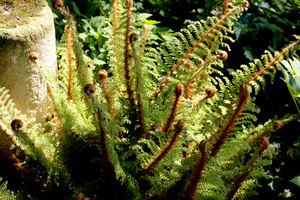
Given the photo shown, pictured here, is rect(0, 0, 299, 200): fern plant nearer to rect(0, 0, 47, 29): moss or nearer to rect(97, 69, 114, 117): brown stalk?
rect(97, 69, 114, 117): brown stalk

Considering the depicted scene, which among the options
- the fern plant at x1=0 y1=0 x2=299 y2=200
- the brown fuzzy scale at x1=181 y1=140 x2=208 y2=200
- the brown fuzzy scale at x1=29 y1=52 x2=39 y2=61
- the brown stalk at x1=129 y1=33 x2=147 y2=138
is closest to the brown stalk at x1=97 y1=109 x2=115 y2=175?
the fern plant at x1=0 y1=0 x2=299 y2=200

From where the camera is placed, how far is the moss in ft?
4.77

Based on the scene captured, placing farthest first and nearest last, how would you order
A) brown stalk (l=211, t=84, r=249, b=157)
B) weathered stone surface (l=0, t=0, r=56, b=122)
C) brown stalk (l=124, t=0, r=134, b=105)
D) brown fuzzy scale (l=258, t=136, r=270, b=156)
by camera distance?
brown stalk (l=124, t=0, r=134, b=105)
weathered stone surface (l=0, t=0, r=56, b=122)
brown fuzzy scale (l=258, t=136, r=270, b=156)
brown stalk (l=211, t=84, r=249, b=157)

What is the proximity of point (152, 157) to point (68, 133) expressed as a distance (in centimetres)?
49

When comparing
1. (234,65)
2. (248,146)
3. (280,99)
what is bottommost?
(280,99)

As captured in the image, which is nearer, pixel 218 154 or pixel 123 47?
pixel 218 154

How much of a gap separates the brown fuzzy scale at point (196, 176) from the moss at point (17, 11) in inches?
43.2

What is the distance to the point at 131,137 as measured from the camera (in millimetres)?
1717

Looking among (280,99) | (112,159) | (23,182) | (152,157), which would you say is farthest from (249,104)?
(280,99)

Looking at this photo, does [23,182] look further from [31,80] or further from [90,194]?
[31,80]

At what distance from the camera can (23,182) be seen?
5.32ft

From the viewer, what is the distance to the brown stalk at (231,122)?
3.67 ft

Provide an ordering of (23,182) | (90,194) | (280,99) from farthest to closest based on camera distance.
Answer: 1. (280,99)
2. (23,182)
3. (90,194)

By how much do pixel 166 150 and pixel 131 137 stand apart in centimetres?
45
